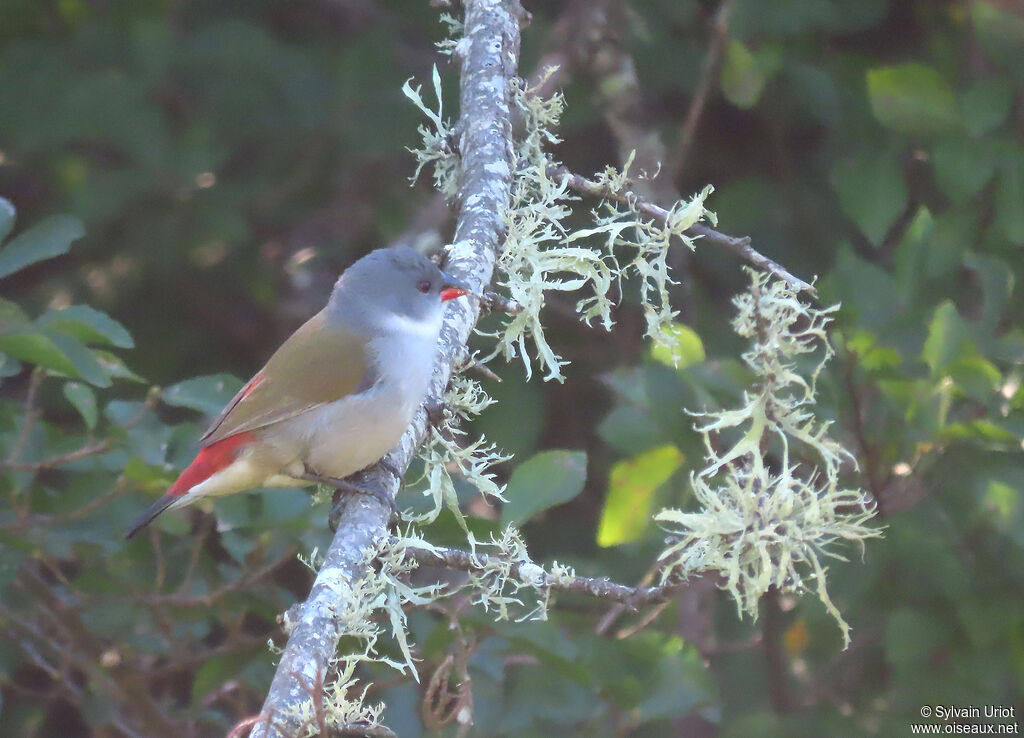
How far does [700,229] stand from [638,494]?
104 centimetres

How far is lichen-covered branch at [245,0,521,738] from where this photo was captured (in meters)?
2.13

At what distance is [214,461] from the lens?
2.89 meters

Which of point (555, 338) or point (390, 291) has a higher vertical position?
point (390, 291)

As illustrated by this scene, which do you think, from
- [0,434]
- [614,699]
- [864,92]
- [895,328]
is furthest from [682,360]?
[0,434]

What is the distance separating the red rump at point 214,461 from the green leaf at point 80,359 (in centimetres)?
30

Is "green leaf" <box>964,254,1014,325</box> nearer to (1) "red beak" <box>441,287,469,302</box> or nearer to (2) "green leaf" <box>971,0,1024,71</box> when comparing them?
(2) "green leaf" <box>971,0,1024,71</box>

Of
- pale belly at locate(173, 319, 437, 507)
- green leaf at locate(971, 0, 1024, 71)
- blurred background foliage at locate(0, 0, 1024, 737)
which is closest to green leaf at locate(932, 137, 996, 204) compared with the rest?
blurred background foliage at locate(0, 0, 1024, 737)

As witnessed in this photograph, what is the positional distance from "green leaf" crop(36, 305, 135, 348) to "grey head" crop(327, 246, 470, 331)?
54cm

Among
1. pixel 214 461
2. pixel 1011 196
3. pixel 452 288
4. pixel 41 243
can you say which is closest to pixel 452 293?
pixel 452 288

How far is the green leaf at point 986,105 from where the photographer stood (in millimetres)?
3502

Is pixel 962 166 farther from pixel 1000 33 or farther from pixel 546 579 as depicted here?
pixel 546 579

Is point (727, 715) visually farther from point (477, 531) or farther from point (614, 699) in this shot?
point (477, 531)

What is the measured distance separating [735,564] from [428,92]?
279 centimetres

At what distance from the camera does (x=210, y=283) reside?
15.3 ft
